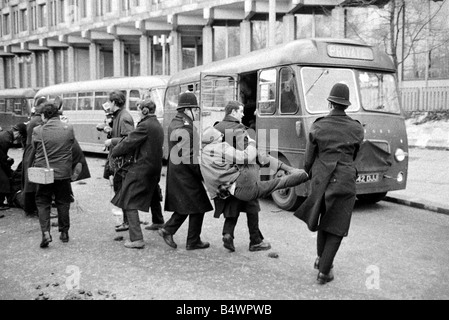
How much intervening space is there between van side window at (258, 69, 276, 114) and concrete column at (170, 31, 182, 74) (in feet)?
77.2

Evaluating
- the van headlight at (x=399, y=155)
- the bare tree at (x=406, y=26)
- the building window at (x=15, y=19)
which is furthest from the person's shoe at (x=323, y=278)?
the building window at (x=15, y=19)

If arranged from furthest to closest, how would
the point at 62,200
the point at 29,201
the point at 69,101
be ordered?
the point at 69,101
the point at 29,201
the point at 62,200

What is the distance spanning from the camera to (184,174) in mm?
6039

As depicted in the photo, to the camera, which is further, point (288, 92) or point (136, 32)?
point (136, 32)

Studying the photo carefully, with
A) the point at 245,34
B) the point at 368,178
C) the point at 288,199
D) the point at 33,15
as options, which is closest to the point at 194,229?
the point at 288,199

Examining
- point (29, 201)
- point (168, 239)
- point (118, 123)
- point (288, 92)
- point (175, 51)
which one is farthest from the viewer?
point (175, 51)

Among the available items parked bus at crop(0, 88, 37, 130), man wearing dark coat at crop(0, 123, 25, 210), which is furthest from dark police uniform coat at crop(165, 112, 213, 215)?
parked bus at crop(0, 88, 37, 130)

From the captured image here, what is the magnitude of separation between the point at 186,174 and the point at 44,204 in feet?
6.23

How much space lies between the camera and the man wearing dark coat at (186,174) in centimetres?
598

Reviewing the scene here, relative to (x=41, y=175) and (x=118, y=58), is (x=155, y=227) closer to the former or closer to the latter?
(x=41, y=175)

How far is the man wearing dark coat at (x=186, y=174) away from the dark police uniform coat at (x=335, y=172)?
5.47 ft

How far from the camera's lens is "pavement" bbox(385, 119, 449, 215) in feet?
30.4
